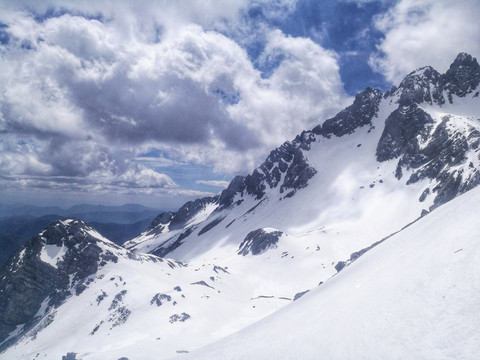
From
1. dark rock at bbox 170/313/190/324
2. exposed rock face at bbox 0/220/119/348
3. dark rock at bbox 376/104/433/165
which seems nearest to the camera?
dark rock at bbox 170/313/190/324

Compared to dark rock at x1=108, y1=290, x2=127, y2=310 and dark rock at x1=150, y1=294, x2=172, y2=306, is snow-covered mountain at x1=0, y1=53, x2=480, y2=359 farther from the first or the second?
dark rock at x1=108, y1=290, x2=127, y2=310

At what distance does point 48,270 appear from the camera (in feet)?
319

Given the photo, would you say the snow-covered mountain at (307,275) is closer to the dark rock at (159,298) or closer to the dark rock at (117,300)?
the dark rock at (159,298)

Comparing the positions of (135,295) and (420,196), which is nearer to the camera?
(135,295)

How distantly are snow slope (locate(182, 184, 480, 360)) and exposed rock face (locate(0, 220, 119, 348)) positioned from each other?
9008 cm

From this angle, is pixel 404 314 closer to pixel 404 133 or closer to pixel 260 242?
pixel 260 242

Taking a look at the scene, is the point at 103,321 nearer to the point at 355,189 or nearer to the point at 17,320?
the point at 17,320

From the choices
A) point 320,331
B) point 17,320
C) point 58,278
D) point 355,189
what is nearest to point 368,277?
point 320,331

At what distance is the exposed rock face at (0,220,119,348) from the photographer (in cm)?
9226

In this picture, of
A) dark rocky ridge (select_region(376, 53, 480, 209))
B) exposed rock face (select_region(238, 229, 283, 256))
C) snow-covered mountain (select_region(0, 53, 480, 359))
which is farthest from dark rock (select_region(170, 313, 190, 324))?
exposed rock face (select_region(238, 229, 283, 256))

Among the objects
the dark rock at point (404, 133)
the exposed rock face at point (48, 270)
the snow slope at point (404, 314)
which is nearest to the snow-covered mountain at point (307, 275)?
the snow slope at point (404, 314)

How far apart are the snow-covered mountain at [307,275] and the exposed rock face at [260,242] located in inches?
27.5

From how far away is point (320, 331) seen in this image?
667 inches

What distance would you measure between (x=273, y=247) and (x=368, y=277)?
122 metres
